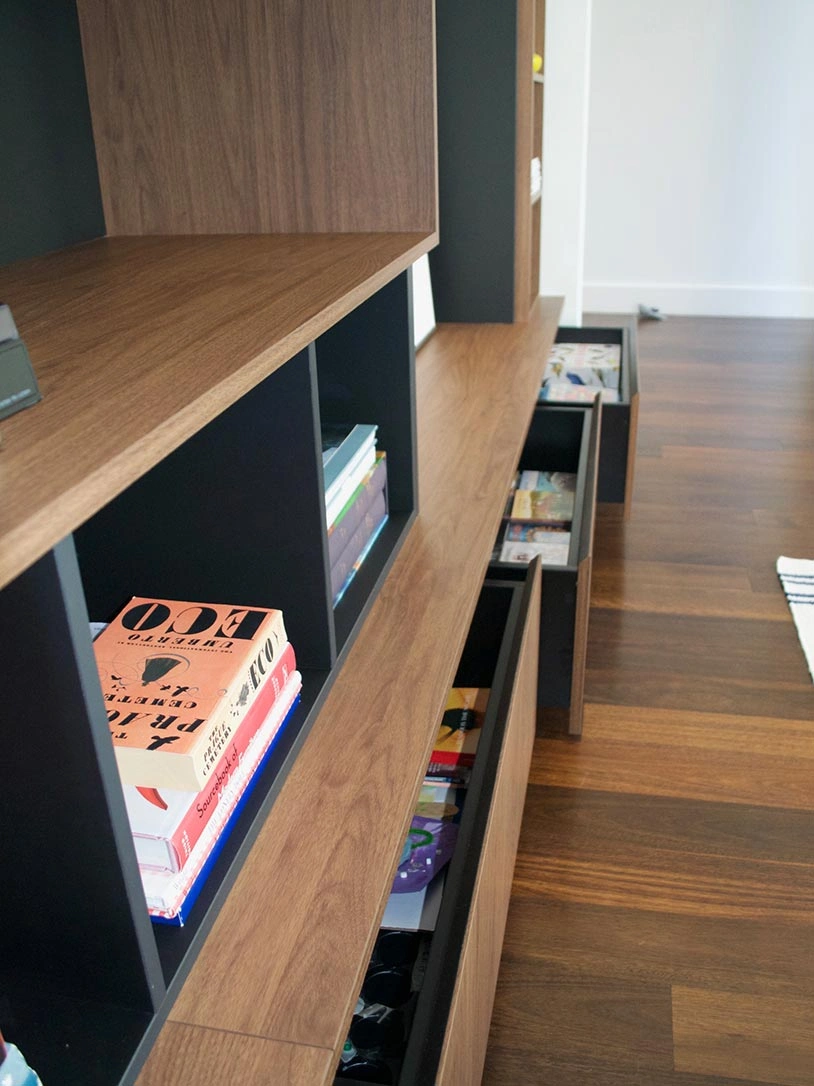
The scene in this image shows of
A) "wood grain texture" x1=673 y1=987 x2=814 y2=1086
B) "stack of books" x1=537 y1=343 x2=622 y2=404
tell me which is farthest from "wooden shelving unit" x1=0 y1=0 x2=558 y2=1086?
"stack of books" x1=537 y1=343 x2=622 y2=404

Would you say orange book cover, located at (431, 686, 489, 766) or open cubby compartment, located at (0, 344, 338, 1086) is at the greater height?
open cubby compartment, located at (0, 344, 338, 1086)

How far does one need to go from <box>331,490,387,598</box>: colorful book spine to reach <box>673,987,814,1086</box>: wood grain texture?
76 cm

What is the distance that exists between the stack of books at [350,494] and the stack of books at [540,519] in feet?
2.04

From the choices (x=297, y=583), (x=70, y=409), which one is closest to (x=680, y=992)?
(x=297, y=583)

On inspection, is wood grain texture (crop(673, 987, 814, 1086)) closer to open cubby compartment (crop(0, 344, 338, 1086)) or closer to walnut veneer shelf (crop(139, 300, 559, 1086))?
walnut veneer shelf (crop(139, 300, 559, 1086))

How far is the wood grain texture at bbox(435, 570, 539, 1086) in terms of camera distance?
0.83 meters

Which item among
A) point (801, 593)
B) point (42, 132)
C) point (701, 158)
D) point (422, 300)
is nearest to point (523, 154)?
point (422, 300)

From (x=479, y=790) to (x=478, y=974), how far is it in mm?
180

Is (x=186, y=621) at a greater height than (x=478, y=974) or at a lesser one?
greater

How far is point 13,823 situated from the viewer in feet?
1.89

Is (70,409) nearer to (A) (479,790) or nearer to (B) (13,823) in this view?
(B) (13,823)

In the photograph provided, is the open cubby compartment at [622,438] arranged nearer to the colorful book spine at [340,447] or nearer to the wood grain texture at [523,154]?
the wood grain texture at [523,154]

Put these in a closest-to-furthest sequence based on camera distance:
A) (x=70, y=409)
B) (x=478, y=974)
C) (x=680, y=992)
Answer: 1. (x=70, y=409)
2. (x=478, y=974)
3. (x=680, y=992)

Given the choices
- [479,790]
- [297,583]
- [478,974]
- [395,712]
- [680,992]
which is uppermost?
[297,583]
